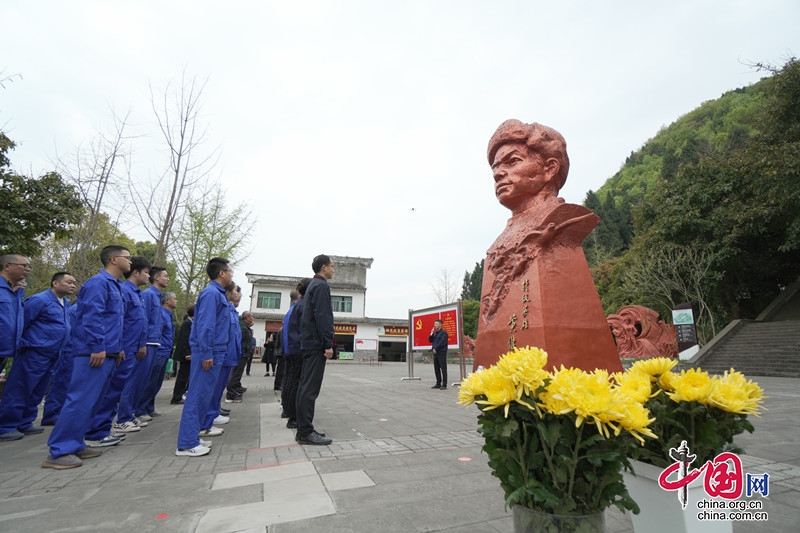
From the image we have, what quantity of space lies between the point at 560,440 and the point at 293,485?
194 centimetres

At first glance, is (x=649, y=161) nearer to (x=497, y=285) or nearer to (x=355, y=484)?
(x=497, y=285)

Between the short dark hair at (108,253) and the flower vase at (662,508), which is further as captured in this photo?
the short dark hair at (108,253)

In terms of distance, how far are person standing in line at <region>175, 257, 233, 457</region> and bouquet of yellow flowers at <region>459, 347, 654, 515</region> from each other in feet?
9.83

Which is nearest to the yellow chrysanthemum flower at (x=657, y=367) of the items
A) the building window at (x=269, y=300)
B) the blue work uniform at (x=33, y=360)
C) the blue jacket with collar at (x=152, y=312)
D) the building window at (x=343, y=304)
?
the blue jacket with collar at (x=152, y=312)

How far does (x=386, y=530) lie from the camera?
180cm

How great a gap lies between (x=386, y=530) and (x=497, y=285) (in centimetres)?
411

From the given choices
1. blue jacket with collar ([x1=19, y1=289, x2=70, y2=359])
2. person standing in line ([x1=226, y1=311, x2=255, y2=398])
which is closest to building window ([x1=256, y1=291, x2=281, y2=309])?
person standing in line ([x1=226, y1=311, x2=255, y2=398])

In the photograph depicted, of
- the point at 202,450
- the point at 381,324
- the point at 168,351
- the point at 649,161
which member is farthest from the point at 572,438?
the point at 649,161

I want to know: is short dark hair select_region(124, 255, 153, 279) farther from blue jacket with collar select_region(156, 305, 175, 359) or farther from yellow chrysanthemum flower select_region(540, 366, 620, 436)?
yellow chrysanthemum flower select_region(540, 366, 620, 436)

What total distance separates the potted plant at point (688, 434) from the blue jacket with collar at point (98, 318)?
12.6ft

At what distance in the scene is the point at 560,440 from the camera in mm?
1186

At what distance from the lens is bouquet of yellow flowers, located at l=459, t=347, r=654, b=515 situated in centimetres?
112

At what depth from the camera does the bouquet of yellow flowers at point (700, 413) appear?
4.27ft

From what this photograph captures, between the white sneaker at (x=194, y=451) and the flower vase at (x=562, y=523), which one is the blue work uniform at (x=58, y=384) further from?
the flower vase at (x=562, y=523)
